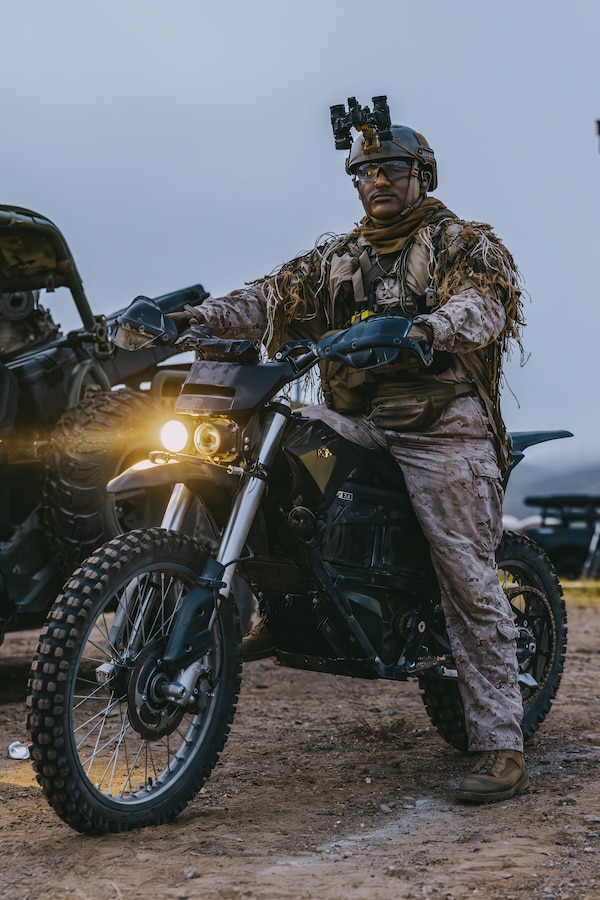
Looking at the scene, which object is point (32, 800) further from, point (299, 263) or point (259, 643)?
point (299, 263)

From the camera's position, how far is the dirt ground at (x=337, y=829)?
320cm

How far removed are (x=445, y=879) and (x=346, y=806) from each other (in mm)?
929

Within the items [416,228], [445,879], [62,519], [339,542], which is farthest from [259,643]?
[62,519]

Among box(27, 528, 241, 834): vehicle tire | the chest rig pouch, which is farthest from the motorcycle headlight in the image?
the chest rig pouch

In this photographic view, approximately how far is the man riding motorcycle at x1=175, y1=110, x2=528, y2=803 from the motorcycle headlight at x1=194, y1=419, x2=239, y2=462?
→ 0.52m

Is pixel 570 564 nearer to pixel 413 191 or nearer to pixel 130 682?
pixel 413 191

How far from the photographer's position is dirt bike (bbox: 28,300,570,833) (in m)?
3.56

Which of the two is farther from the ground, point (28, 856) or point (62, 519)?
point (62, 519)

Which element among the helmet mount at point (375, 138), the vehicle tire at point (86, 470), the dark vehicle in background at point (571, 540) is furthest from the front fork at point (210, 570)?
the dark vehicle in background at point (571, 540)

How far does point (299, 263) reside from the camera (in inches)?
184

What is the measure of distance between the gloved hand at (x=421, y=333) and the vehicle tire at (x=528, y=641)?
4.87ft

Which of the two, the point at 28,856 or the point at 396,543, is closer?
the point at 28,856

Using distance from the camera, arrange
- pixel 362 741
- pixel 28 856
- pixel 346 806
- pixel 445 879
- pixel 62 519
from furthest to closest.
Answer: pixel 62 519 → pixel 362 741 → pixel 346 806 → pixel 28 856 → pixel 445 879

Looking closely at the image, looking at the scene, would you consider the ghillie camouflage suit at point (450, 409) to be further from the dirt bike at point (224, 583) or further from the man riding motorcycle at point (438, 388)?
the dirt bike at point (224, 583)
